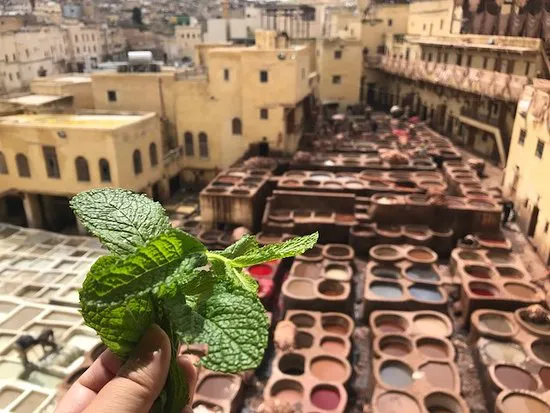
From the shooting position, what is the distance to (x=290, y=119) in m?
26.1

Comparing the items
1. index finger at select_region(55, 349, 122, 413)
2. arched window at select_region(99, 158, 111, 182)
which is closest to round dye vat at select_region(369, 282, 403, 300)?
index finger at select_region(55, 349, 122, 413)

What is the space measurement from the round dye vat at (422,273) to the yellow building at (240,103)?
39.7 ft

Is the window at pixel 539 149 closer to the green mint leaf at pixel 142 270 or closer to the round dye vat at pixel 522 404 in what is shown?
the round dye vat at pixel 522 404

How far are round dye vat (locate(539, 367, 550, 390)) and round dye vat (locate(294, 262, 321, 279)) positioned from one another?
277 inches

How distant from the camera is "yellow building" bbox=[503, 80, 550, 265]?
16359 mm

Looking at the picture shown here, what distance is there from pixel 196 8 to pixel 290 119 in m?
61.7

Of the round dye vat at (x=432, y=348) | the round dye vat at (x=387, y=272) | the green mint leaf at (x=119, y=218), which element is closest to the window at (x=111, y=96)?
the round dye vat at (x=387, y=272)

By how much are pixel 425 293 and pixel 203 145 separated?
669 inches

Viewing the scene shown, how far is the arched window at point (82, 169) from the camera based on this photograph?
21.7 metres

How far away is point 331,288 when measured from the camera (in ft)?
49.7

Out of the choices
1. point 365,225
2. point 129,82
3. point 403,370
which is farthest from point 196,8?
point 403,370

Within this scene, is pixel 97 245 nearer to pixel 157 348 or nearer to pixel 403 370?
pixel 403 370

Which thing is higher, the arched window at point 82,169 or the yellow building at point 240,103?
the yellow building at point 240,103

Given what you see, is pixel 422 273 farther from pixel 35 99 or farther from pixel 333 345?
pixel 35 99
